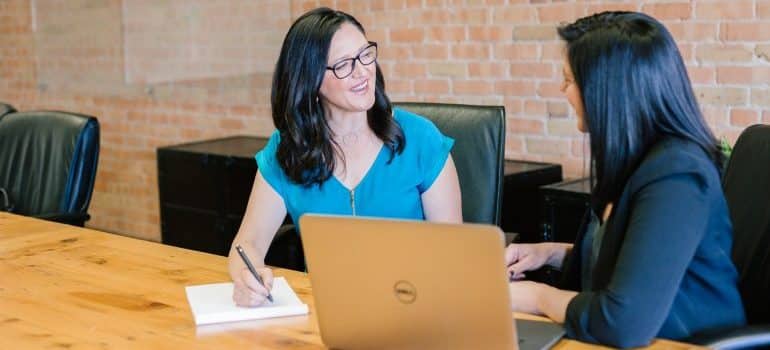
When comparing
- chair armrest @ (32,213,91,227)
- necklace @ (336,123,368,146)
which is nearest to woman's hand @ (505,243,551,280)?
necklace @ (336,123,368,146)

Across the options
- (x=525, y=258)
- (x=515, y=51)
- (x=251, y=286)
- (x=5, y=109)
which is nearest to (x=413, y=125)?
(x=525, y=258)

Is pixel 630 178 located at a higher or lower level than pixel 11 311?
higher

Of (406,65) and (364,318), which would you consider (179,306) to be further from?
(406,65)

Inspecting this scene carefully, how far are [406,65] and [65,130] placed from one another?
1.38 m

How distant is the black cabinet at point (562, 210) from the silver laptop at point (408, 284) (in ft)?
5.32

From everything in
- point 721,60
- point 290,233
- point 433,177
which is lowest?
point 290,233

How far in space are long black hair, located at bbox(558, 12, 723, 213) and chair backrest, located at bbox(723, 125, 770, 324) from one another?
39cm

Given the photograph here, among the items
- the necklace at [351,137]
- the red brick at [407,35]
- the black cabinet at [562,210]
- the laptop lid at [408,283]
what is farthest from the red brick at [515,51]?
the laptop lid at [408,283]

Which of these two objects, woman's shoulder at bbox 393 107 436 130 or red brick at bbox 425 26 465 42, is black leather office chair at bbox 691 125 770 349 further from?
red brick at bbox 425 26 465 42

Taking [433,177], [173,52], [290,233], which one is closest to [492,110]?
[433,177]

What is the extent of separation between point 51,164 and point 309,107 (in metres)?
1.40

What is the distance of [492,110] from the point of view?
2645mm

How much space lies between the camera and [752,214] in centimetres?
208

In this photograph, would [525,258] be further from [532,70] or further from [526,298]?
[532,70]
